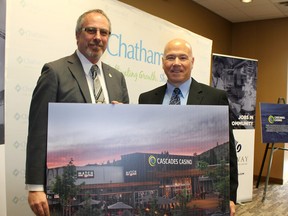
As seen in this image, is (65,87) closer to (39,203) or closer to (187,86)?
(39,203)

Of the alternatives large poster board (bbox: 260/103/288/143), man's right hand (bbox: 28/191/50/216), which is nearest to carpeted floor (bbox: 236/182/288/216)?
large poster board (bbox: 260/103/288/143)

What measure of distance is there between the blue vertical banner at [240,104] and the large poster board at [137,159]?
341 centimetres

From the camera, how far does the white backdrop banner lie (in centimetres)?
214

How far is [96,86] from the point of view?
5.74ft

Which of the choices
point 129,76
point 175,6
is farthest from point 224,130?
point 175,6

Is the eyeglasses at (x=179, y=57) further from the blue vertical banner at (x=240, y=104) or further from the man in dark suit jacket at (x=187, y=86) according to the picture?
the blue vertical banner at (x=240, y=104)

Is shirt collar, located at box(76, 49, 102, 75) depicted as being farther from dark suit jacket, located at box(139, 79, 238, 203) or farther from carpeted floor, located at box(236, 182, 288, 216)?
carpeted floor, located at box(236, 182, 288, 216)

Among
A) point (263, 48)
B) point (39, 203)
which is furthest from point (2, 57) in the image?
point (263, 48)

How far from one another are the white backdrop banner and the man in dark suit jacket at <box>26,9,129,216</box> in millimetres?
643

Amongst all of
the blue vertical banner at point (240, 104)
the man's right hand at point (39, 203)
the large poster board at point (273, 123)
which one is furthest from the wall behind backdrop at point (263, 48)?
the man's right hand at point (39, 203)

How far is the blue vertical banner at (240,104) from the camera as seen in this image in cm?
477

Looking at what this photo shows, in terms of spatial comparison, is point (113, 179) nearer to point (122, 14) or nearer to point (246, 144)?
point (122, 14)

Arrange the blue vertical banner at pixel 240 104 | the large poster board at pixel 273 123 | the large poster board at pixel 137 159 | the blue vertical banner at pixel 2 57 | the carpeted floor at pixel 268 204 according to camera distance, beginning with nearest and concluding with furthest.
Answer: the large poster board at pixel 137 159 < the blue vertical banner at pixel 2 57 < the carpeted floor at pixel 268 204 < the blue vertical banner at pixel 240 104 < the large poster board at pixel 273 123

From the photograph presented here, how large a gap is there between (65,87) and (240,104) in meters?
3.78
